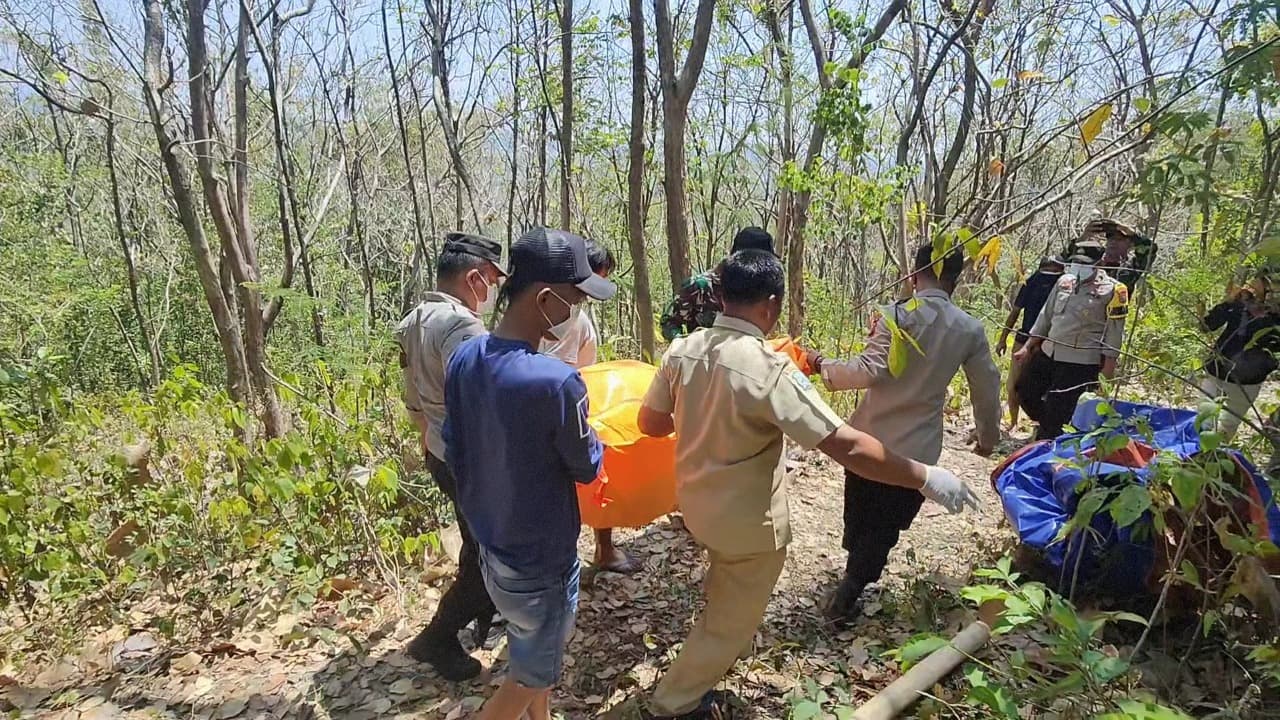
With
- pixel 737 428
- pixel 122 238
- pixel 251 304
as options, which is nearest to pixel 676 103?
pixel 737 428

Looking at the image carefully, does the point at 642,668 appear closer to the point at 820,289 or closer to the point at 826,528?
the point at 826,528

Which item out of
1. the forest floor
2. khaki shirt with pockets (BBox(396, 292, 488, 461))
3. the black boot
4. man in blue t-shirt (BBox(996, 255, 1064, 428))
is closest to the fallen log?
the forest floor

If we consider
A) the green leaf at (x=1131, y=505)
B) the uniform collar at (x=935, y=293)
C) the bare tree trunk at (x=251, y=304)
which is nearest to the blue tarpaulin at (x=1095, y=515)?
the green leaf at (x=1131, y=505)

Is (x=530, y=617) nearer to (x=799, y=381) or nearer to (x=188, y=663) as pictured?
(x=799, y=381)

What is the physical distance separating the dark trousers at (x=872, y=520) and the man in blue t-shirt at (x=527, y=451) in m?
1.42

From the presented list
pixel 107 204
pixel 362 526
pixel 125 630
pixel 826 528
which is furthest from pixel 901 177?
pixel 107 204

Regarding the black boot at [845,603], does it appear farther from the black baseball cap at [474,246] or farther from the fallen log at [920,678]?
the black baseball cap at [474,246]

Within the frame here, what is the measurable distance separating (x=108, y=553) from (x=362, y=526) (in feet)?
4.19

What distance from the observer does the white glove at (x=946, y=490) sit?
1946 mm

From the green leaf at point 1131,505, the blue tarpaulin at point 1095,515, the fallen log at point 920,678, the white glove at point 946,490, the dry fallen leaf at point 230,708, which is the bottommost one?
the dry fallen leaf at point 230,708

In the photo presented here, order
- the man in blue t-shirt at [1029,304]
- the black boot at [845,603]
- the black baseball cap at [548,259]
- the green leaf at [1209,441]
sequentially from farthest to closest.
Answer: the man in blue t-shirt at [1029,304]
the black boot at [845,603]
the black baseball cap at [548,259]
the green leaf at [1209,441]

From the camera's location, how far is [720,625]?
212 centimetres

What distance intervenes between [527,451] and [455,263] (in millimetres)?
1131

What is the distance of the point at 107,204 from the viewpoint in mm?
14258
